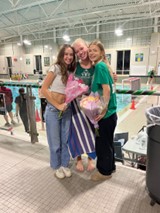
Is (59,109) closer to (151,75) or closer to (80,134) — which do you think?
(80,134)

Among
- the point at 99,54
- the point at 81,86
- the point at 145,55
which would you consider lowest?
the point at 81,86

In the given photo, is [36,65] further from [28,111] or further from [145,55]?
[28,111]

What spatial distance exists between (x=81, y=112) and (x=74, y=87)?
326mm

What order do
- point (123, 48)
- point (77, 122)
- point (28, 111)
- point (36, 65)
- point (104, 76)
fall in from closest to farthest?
point (104, 76), point (77, 122), point (28, 111), point (123, 48), point (36, 65)

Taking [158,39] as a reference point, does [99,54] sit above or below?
below

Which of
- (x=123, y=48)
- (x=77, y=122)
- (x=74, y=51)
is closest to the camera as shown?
(x=74, y=51)

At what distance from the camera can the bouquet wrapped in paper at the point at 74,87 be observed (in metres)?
1.43

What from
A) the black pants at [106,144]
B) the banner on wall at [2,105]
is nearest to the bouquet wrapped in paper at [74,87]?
the black pants at [106,144]

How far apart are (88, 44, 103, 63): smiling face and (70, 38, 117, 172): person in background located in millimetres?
40

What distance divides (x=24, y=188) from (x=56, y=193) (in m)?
0.31

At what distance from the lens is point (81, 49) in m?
1.43

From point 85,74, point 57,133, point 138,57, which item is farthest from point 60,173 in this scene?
point 138,57

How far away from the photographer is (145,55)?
13.5 meters

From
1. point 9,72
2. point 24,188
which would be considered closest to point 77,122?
point 24,188
